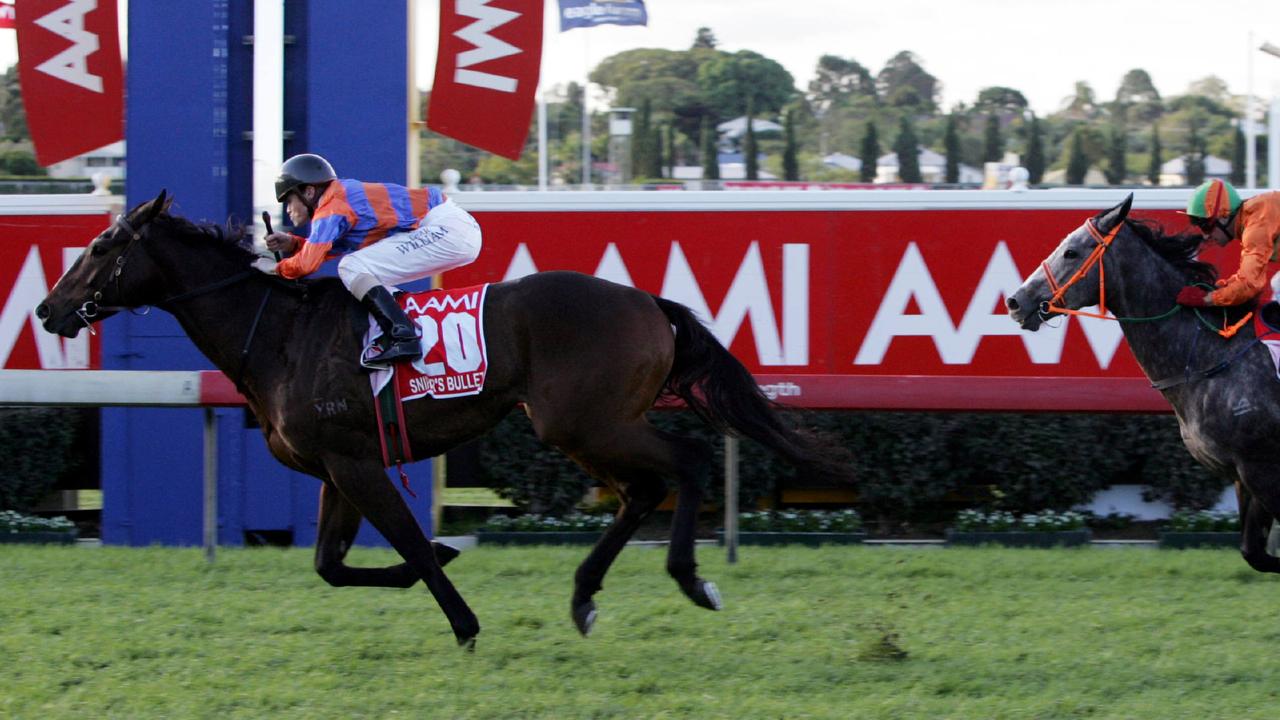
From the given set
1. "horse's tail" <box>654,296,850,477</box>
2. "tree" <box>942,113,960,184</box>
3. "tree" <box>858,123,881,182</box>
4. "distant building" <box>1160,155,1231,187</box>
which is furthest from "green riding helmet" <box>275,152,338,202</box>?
"distant building" <box>1160,155,1231,187</box>

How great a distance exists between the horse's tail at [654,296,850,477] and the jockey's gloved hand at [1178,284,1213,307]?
159 cm

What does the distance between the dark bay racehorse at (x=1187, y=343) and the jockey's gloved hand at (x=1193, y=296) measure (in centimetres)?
4

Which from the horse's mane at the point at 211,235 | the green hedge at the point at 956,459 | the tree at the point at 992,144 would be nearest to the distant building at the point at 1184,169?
the tree at the point at 992,144

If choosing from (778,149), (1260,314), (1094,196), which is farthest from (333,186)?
(778,149)

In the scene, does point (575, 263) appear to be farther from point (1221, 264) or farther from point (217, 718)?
point (217, 718)

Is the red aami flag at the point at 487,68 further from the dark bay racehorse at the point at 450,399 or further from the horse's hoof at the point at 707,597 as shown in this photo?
the horse's hoof at the point at 707,597

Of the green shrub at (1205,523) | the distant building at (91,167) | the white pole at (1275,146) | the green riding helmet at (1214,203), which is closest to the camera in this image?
the green riding helmet at (1214,203)

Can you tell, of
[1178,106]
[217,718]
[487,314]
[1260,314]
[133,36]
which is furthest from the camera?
[1178,106]

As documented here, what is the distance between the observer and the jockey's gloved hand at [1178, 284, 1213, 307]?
5.71 meters

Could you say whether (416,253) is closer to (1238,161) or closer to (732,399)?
(732,399)

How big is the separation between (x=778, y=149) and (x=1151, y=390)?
3245 cm

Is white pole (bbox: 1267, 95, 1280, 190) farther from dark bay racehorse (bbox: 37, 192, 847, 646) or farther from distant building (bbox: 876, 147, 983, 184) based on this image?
distant building (bbox: 876, 147, 983, 184)

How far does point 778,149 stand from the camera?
1521 inches

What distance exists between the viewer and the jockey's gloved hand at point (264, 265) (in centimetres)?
533
